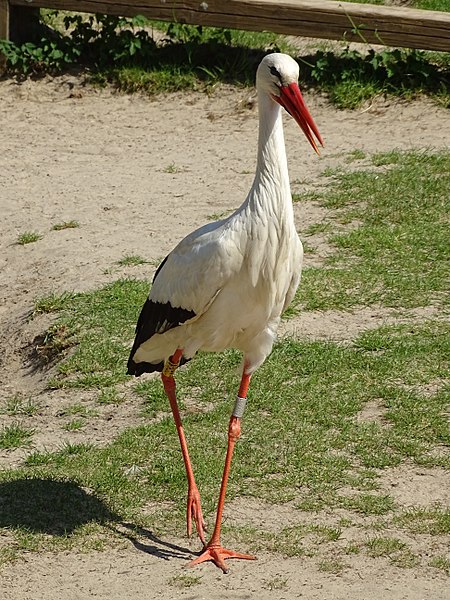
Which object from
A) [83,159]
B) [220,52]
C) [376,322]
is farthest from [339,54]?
[376,322]

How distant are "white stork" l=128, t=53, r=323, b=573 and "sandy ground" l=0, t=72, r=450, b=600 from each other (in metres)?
0.28

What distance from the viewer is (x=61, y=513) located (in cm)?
483

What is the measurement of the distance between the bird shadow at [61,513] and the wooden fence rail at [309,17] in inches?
228

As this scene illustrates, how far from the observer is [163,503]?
4.91 m

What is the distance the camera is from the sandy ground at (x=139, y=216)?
4324mm

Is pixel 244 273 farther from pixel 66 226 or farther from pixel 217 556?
pixel 66 226

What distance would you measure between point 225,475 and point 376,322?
6.71ft

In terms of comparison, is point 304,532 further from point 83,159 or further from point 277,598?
point 83,159

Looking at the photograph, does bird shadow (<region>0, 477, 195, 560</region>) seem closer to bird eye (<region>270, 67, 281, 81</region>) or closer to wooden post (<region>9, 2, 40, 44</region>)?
bird eye (<region>270, 67, 281, 81</region>)

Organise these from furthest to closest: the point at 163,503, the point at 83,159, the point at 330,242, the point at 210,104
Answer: the point at 210,104 < the point at 83,159 < the point at 330,242 < the point at 163,503

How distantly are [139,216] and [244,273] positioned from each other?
12.6 feet

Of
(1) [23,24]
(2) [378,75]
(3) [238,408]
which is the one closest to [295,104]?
(3) [238,408]

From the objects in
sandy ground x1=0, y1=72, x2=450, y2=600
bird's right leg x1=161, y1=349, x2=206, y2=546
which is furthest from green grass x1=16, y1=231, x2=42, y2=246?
bird's right leg x1=161, y1=349, x2=206, y2=546

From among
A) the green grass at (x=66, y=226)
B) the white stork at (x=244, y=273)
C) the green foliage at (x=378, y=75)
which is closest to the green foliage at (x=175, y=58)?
the green foliage at (x=378, y=75)
